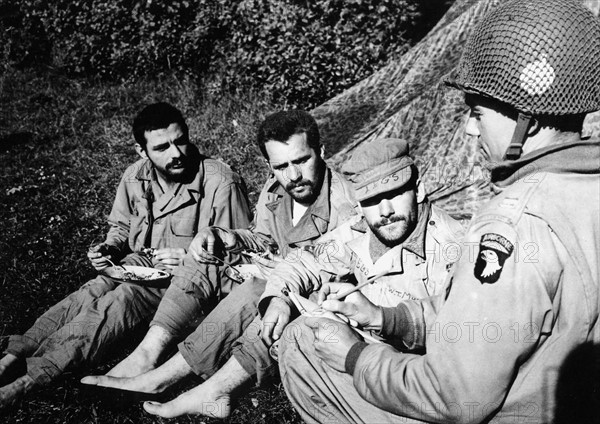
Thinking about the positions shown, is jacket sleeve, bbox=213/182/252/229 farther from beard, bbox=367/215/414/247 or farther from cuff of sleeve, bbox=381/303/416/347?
cuff of sleeve, bbox=381/303/416/347

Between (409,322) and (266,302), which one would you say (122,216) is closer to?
(266,302)

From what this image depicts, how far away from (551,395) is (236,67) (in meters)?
7.05

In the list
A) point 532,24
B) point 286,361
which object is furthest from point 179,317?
point 532,24

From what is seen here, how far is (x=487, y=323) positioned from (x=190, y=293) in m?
2.54

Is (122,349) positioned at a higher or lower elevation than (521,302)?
lower

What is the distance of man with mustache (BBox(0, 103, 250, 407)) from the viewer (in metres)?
4.10

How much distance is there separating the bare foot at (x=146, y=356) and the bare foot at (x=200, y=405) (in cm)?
40

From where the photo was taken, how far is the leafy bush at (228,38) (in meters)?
7.79

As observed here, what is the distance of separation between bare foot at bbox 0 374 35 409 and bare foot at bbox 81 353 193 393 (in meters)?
0.37

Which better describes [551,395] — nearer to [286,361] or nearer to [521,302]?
[521,302]

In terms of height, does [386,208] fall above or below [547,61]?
below

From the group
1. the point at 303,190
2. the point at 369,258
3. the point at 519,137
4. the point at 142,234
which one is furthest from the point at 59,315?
the point at 519,137

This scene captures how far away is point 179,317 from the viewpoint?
413 cm

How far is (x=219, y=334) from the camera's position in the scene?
383 centimetres
